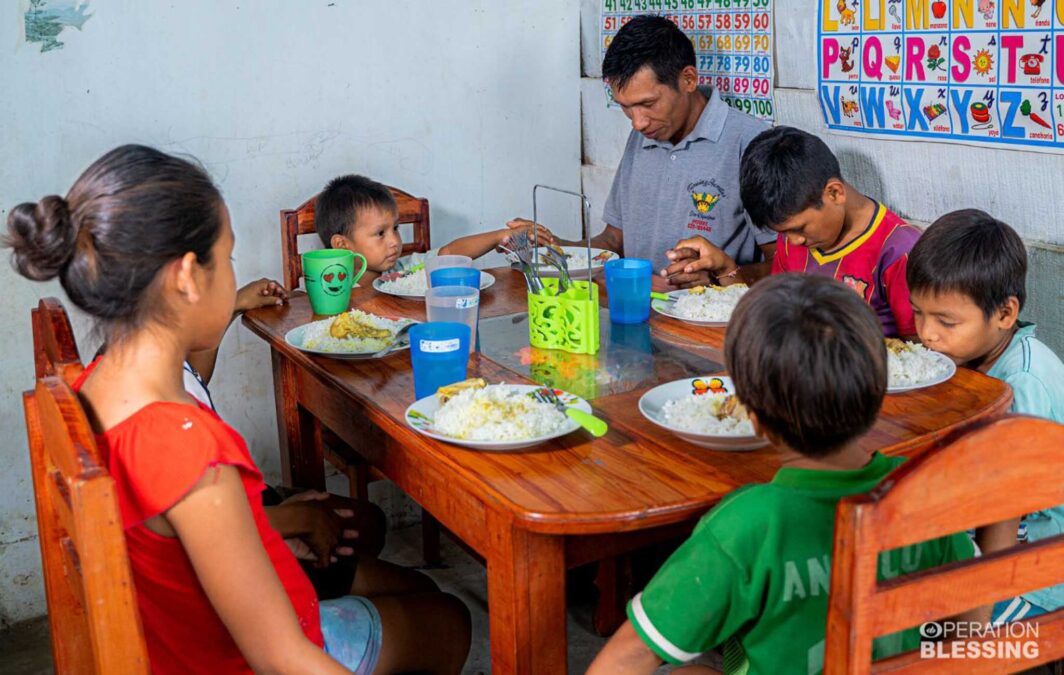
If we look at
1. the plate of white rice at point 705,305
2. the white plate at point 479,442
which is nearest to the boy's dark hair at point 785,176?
the plate of white rice at point 705,305

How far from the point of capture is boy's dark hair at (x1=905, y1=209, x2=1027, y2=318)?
6.18 feet

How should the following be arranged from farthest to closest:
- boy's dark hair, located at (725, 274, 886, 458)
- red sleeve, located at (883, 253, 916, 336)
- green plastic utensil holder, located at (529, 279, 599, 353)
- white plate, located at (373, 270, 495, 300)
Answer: white plate, located at (373, 270, 495, 300), red sleeve, located at (883, 253, 916, 336), green plastic utensil holder, located at (529, 279, 599, 353), boy's dark hair, located at (725, 274, 886, 458)

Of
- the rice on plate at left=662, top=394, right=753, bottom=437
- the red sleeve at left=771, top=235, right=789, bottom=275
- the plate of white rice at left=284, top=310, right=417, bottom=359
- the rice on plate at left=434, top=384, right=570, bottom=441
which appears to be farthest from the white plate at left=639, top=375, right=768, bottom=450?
the red sleeve at left=771, top=235, right=789, bottom=275

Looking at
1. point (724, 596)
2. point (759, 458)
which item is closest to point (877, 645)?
point (724, 596)

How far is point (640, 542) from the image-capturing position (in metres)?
1.60

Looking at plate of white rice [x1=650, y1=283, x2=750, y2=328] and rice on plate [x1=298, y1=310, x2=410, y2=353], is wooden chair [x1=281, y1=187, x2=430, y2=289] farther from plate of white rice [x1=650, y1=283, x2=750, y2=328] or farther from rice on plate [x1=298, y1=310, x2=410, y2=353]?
plate of white rice [x1=650, y1=283, x2=750, y2=328]

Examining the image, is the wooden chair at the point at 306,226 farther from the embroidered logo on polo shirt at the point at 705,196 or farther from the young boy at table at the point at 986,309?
the young boy at table at the point at 986,309

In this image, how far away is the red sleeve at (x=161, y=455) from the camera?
49.6 inches

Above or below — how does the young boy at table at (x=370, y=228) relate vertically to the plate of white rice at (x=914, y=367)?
above

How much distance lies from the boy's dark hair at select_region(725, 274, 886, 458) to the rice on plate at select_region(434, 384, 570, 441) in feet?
1.39

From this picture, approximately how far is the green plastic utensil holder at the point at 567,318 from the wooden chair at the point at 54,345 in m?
0.88

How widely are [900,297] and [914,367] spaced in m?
0.50

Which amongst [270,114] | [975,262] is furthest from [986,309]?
[270,114]

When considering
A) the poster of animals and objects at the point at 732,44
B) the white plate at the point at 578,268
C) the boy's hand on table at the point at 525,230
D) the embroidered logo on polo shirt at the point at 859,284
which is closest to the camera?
the embroidered logo on polo shirt at the point at 859,284
